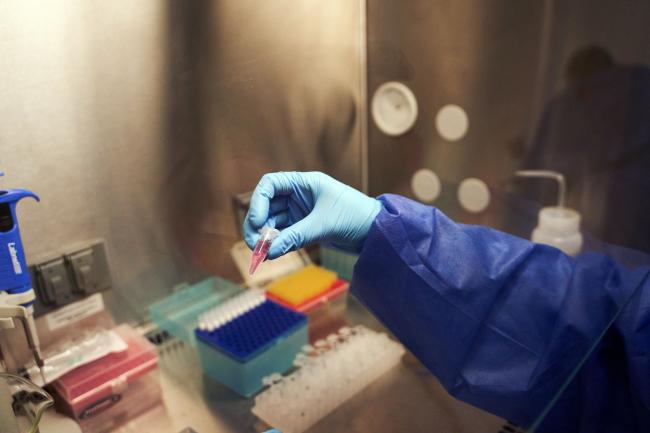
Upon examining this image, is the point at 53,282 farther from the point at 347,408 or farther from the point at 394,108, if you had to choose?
the point at 394,108

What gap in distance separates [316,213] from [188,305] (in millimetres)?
595

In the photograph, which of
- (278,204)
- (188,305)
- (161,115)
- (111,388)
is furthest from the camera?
(188,305)

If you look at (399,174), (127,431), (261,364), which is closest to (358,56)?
(399,174)

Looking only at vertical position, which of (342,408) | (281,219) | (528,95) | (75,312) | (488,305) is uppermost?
(528,95)

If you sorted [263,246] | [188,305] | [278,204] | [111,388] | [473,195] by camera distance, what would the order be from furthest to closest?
[473,195]
[188,305]
[111,388]
[278,204]
[263,246]

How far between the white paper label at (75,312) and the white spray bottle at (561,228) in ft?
3.12

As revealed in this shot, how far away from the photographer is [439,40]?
51.6 inches

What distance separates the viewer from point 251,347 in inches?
40.9

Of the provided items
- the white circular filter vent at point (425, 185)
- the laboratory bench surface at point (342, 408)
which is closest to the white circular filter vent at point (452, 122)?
the white circular filter vent at point (425, 185)

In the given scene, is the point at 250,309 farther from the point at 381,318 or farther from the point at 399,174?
the point at 399,174

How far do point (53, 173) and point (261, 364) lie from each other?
0.54 meters

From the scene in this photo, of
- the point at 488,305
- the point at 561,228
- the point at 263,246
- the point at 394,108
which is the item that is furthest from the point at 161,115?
the point at 561,228

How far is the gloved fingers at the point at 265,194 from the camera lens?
792 mm

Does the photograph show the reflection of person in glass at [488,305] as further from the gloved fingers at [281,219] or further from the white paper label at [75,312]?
the white paper label at [75,312]
